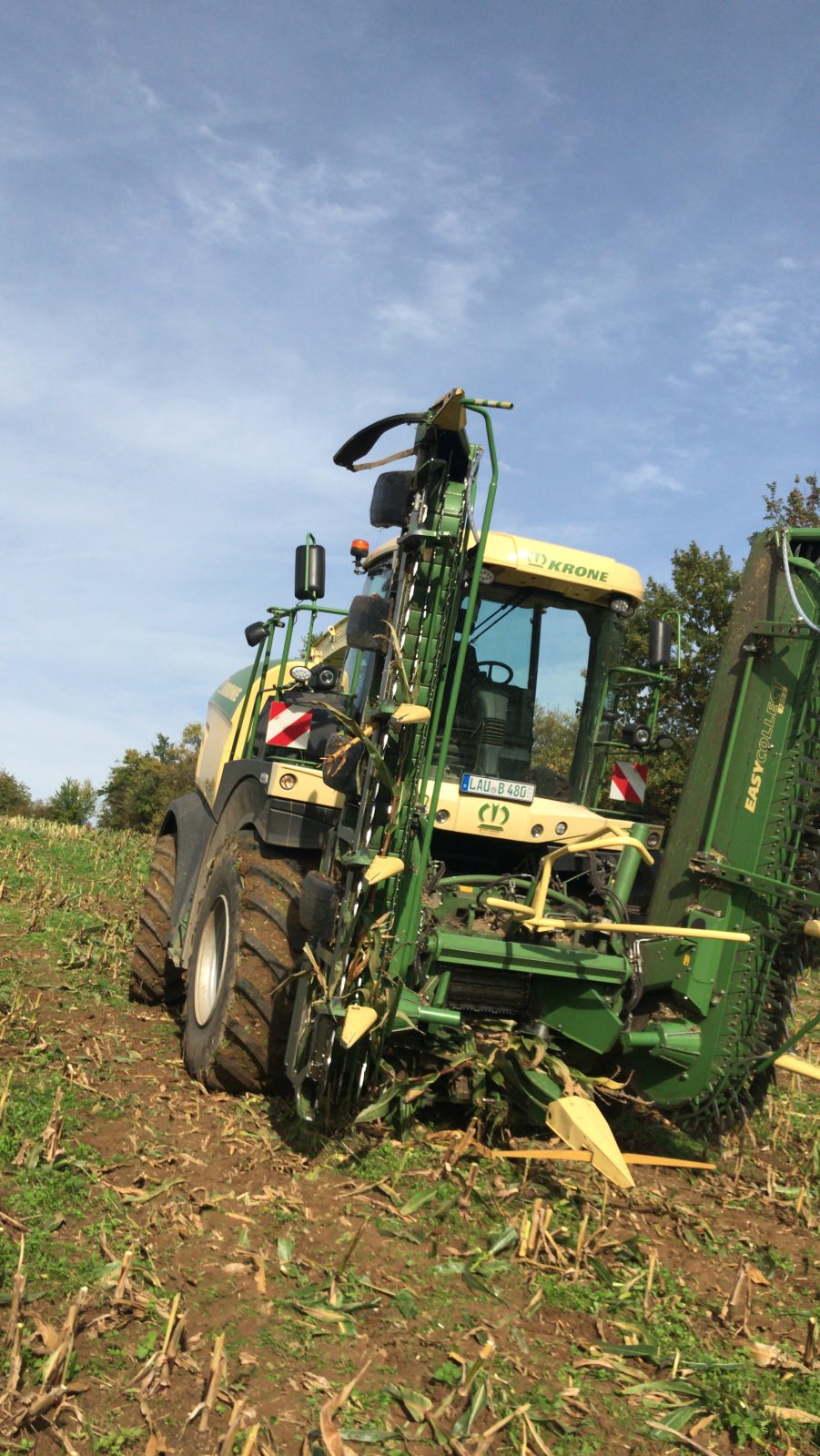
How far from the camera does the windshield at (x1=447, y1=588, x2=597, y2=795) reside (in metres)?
5.53

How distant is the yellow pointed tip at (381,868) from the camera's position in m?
4.40

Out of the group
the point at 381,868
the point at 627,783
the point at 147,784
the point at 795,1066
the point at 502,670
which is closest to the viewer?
the point at 381,868

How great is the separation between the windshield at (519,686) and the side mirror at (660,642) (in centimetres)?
33

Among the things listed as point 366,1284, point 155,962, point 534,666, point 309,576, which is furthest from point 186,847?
point 366,1284

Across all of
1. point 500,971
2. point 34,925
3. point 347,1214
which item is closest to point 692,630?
point 34,925

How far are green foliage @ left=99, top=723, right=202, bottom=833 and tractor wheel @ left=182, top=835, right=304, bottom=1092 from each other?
39.3m

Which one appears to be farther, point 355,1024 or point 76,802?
point 76,802

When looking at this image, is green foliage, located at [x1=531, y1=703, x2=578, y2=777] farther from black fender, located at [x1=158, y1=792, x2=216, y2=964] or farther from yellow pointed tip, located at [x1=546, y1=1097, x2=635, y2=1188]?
black fender, located at [x1=158, y1=792, x2=216, y2=964]

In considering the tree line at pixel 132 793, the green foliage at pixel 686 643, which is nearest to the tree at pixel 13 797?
the tree line at pixel 132 793

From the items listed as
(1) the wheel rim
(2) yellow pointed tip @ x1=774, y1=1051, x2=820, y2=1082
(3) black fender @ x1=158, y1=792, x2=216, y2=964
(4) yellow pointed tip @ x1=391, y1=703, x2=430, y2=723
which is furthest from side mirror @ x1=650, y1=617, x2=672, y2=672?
(3) black fender @ x1=158, y1=792, x2=216, y2=964

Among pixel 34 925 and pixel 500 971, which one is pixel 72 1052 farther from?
pixel 34 925

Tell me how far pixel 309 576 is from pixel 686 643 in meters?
11.6

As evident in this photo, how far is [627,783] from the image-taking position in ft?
20.3

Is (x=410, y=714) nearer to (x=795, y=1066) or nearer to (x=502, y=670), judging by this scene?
(x=502, y=670)
